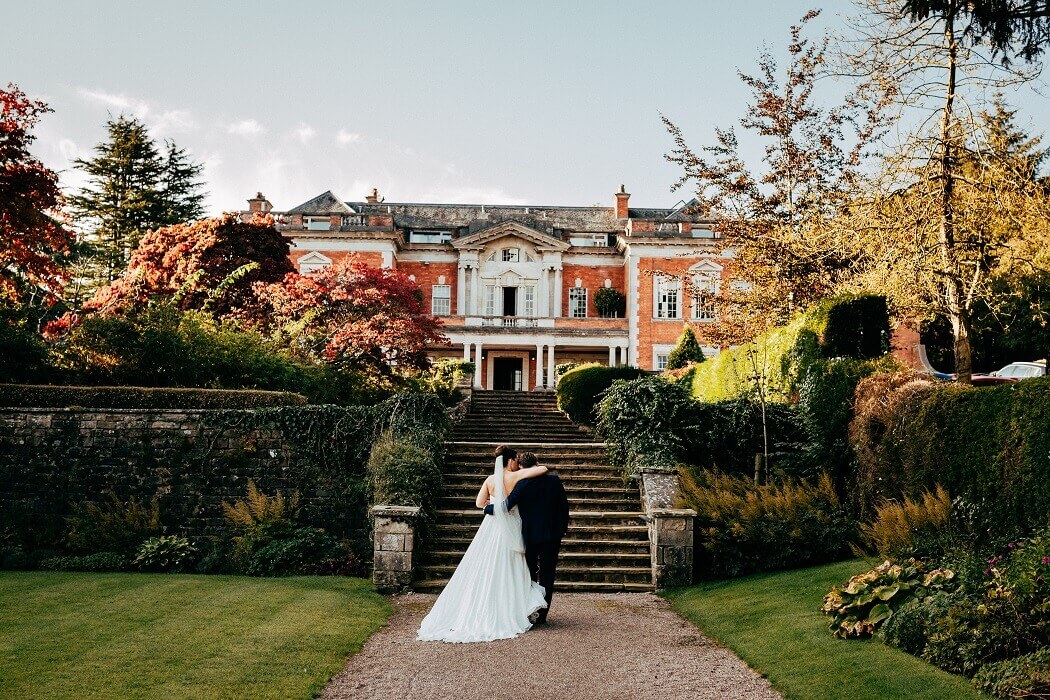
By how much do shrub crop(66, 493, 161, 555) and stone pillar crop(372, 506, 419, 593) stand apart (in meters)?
4.28

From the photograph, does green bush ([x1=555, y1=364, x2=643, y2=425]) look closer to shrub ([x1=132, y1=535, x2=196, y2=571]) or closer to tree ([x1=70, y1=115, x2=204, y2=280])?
shrub ([x1=132, y1=535, x2=196, y2=571])

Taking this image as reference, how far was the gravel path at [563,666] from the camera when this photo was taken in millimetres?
6668

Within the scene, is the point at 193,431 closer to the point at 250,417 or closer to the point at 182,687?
the point at 250,417

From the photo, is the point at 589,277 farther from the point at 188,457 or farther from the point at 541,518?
the point at 541,518

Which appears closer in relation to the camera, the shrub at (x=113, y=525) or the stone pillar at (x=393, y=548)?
the stone pillar at (x=393, y=548)

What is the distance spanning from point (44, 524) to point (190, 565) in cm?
269

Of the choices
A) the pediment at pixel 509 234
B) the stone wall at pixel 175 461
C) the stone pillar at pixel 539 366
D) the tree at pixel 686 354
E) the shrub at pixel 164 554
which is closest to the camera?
the shrub at pixel 164 554

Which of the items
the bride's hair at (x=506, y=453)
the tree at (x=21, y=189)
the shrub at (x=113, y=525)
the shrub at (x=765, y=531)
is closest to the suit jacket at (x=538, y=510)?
the bride's hair at (x=506, y=453)

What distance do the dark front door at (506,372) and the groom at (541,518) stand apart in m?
33.8

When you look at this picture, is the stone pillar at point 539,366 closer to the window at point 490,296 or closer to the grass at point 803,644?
the window at point 490,296

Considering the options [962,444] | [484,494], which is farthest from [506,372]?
[484,494]

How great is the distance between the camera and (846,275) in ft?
63.4

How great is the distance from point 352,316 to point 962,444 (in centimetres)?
1521

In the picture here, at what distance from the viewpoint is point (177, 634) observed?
26.4ft
